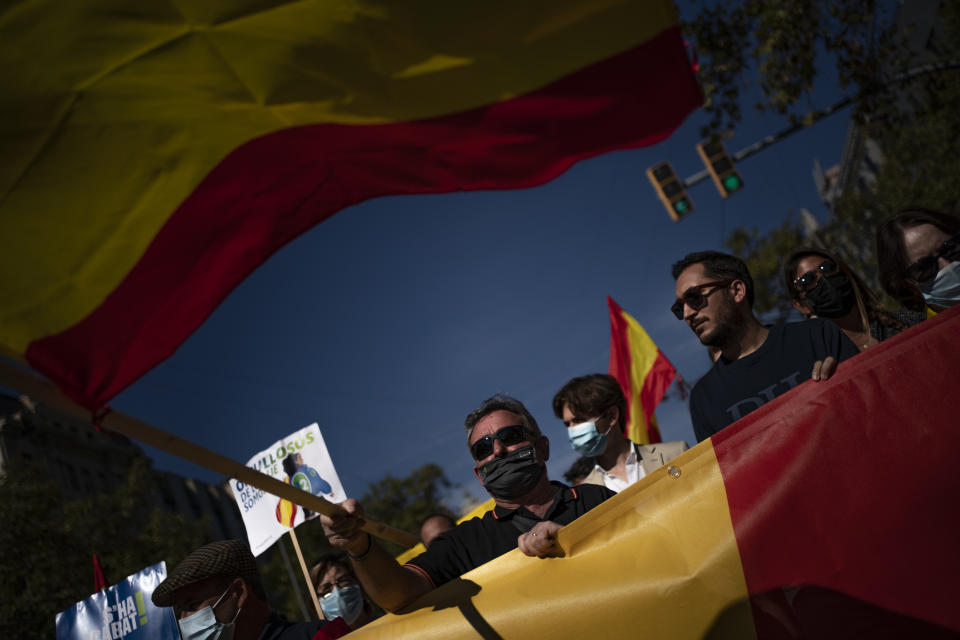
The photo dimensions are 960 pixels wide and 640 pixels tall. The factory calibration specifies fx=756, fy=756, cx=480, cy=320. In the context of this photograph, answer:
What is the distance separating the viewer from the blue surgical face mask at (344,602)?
4.84 m

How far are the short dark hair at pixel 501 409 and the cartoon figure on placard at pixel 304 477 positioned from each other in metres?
3.44

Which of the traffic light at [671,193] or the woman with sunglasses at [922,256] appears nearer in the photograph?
the woman with sunglasses at [922,256]

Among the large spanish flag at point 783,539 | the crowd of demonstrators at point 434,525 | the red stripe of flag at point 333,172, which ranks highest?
the red stripe of flag at point 333,172

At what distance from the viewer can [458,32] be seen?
8.45 feet

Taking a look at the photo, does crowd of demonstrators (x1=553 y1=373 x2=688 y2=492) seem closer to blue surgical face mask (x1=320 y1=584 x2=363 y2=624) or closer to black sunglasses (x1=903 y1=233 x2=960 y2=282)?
black sunglasses (x1=903 y1=233 x2=960 y2=282)

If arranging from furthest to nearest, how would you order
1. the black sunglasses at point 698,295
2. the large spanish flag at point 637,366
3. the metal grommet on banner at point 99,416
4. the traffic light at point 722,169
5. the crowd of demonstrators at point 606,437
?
the traffic light at point 722,169 → the large spanish flag at point 637,366 → the crowd of demonstrators at point 606,437 → the black sunglasses at point 698,295 → the metal grommet on banner at point 99,416

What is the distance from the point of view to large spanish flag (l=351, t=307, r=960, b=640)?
2.30 m

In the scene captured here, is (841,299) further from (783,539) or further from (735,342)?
(783,539)

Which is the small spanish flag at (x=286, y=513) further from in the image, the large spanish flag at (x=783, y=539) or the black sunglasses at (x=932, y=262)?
the black sunglasses at (x=932, y=262)

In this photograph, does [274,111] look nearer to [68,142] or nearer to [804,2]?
[68,142]

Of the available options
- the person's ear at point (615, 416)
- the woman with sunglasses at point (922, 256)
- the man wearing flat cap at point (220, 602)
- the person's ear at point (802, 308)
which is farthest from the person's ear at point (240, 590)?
the woman with sunglasses at point (922, 256)

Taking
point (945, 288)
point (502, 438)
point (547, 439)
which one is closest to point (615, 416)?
point (547, 439)

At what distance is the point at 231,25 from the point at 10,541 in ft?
63.2

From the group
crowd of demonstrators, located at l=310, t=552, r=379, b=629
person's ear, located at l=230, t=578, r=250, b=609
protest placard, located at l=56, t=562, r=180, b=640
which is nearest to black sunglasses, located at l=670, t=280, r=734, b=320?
person's ear, located at l=230, t=578, r=250, b=609
